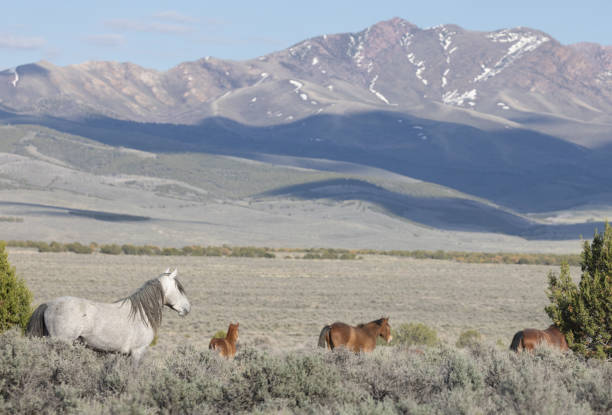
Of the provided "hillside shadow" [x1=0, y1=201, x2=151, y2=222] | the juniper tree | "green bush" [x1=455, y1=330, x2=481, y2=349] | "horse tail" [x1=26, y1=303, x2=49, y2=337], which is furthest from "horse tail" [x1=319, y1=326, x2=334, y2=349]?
"hillside shadow" [x1=0, y1=201, x2=151, y2=222]

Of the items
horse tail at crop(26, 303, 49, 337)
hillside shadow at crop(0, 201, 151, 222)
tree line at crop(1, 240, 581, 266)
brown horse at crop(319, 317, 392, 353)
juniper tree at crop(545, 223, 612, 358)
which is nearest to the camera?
horse tail at crop(26, 303, 49, 337)

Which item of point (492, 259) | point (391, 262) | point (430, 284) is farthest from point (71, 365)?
point (492, 259)

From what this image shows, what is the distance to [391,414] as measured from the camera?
27.2 ft

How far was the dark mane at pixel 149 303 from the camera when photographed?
11.0m

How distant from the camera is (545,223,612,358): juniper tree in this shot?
1252cm

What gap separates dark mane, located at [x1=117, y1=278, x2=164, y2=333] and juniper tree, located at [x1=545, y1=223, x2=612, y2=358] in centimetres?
571

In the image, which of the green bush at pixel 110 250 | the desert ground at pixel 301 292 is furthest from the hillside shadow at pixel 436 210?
the desert ground at pixel 301 292

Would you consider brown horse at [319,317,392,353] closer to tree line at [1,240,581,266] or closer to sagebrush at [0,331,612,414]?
sagebrush at [0,331,612,414]

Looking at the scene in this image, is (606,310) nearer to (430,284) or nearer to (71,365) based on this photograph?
(71,365)

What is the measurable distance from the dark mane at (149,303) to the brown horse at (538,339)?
529cm

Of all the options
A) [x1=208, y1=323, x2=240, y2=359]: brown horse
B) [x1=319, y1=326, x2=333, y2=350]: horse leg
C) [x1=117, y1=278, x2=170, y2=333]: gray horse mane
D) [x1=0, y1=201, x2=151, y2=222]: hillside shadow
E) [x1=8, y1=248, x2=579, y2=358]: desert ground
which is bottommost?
[x1=0, y1=201, x2=151, y2=222]: hillside shadow

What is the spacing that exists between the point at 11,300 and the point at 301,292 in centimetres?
2765

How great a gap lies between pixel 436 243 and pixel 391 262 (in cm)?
4445

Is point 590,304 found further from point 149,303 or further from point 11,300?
point 11,300
